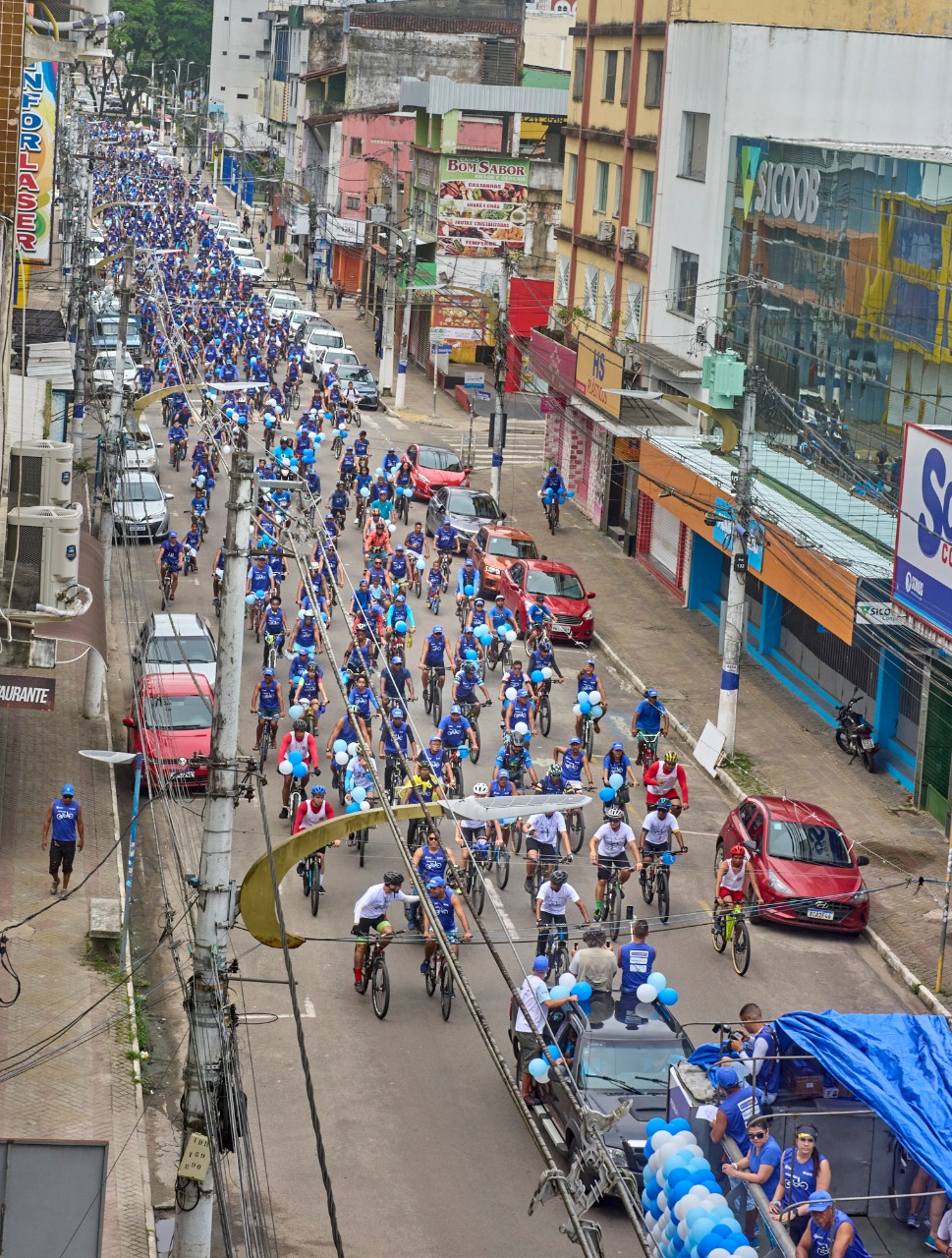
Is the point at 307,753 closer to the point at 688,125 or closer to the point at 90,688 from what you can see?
the point at 90,688

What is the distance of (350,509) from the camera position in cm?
4644

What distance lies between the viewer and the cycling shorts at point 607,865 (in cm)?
2277

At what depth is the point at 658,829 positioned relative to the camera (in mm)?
23516

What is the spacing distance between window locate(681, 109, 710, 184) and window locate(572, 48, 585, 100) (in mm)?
8827

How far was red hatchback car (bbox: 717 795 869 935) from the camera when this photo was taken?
23.1m

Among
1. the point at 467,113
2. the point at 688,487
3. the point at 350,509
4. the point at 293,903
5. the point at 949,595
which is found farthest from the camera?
the point at 467,113

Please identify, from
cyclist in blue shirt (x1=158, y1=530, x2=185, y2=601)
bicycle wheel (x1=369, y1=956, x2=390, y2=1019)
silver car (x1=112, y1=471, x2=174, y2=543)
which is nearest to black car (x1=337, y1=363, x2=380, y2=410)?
silver car (x1=112, y1=471, x2=174, y2=543)

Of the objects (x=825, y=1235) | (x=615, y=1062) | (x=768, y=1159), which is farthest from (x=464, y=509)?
(x=825, y=1235)

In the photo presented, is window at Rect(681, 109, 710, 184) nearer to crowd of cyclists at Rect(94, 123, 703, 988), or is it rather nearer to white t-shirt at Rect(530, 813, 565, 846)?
crowd of cyclists at Rect(94, 123, 703, 988)

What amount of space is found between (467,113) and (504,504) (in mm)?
21980

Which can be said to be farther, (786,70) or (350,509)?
(350,509)

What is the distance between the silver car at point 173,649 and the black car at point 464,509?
12719 mm

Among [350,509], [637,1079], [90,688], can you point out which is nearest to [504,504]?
[350,509]

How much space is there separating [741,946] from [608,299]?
27.9 meters
